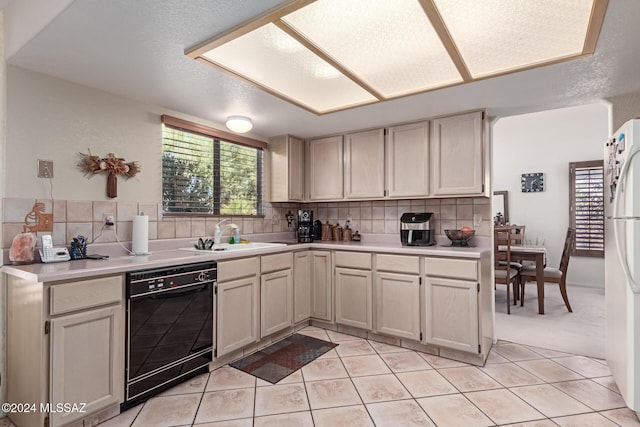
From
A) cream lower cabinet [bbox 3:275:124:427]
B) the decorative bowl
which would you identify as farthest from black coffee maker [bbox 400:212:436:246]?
cream lower cabinet [bbox 3:275:124:427]

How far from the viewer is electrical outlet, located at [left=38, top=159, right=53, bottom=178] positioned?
2109 millimetres

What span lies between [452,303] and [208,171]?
8.17 ft

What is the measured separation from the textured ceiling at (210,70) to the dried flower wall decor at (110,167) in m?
0.51

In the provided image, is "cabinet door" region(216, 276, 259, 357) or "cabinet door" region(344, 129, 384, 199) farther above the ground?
"cabinet door" region(344, 129, 384, 199)

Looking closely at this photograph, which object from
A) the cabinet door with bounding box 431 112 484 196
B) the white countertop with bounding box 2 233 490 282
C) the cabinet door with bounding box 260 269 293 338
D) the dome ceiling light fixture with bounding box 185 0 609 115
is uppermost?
the dome ceiling light fixture with bounding box 185 0 609 115

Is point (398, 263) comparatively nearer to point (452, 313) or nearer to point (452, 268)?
point (452, 268)

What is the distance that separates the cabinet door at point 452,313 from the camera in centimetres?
257

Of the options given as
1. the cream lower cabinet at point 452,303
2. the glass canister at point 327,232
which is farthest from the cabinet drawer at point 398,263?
the glass canister at point 327,232

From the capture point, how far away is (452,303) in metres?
2.66

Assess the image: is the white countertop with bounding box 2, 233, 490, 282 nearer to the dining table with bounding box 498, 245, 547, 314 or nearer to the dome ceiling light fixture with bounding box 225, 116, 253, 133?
the dome ceiling light fixture with bounding box 225, 116, 253, 133

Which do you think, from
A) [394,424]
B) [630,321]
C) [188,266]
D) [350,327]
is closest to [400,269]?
[350,327]

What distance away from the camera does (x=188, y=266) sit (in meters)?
2.28

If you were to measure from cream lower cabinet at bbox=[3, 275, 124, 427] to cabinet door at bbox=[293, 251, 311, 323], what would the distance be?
1629 mm

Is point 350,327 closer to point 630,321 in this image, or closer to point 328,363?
point 328,363
